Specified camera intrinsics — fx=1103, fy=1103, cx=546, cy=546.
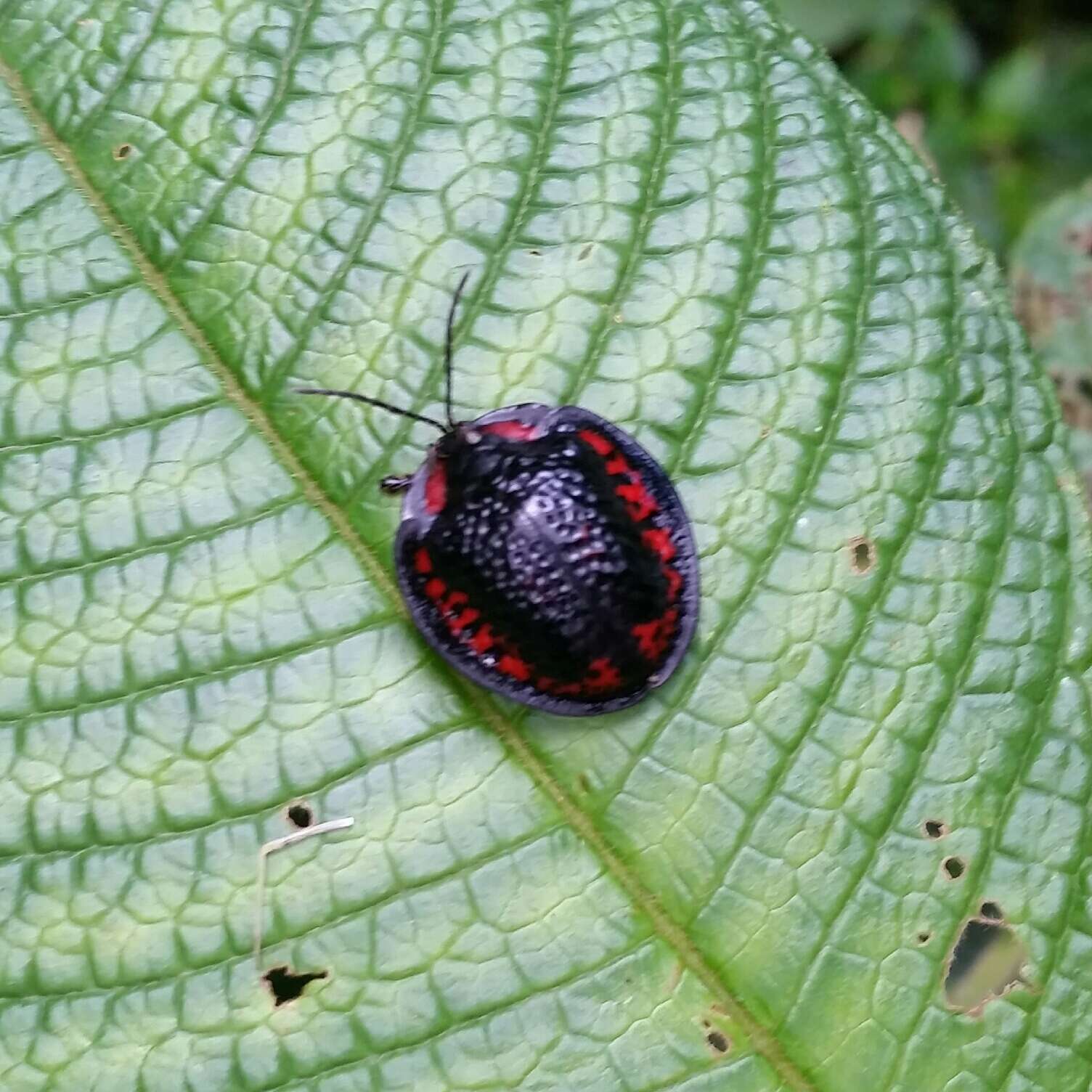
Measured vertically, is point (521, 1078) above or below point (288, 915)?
below

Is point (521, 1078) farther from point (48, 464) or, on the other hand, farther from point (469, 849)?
point (48, 464)

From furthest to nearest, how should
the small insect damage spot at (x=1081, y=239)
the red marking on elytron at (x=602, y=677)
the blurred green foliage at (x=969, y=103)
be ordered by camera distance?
the blurred green foliage at (x=969, y=103) → the small insect damage spot at (x=1081, y=239) → the red marking on elytron at (x=602, y=677)

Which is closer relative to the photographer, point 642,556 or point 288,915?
point 288,915

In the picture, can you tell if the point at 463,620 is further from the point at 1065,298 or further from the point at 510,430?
the point at 1065,298

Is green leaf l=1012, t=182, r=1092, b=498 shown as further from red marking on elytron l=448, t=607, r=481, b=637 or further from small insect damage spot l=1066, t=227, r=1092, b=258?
red marking on elytron l=448, t=607, r=481, b=637

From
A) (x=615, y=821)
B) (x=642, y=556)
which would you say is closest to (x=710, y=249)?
(x=642, y=556)

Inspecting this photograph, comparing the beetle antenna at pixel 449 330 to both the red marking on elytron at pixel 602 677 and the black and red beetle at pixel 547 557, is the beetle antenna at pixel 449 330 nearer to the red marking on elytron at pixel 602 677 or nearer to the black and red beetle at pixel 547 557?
the black and red beetle at pixel 547 557

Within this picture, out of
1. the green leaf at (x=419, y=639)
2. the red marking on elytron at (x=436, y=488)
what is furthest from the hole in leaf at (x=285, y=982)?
the red marking on elytron at (x=436, y=488)
